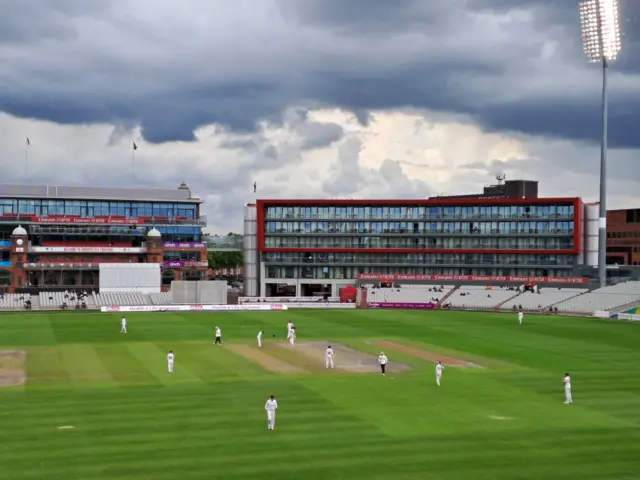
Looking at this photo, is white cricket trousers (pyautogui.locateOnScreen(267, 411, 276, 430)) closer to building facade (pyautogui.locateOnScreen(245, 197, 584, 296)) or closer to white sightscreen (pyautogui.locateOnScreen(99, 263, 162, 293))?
white sightscreen (pyautogui.locateOnScreen(99, 263, 162, 293))

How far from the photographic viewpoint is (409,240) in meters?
113

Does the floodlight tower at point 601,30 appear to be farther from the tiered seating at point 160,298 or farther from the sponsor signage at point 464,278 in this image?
the tiered seating at point 160,298

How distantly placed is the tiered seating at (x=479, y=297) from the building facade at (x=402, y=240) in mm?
10839

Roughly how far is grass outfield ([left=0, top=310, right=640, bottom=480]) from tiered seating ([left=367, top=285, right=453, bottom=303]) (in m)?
39.4

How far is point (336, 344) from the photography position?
55.4m

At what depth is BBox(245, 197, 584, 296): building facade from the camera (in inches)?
4254

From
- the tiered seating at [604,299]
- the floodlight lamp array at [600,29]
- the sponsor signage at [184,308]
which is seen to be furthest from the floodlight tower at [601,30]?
the sponsor signage at [184,308]

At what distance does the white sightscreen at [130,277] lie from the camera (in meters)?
99.4

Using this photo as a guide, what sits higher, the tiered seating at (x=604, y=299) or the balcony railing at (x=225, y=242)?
the balcony railing at (x=225, y=242)

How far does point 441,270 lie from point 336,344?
59.1 meters

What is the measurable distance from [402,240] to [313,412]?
272 feet

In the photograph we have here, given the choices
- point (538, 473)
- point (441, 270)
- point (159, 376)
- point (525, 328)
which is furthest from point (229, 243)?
point (538, 473)

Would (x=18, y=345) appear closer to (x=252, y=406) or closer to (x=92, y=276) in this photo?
(x=252, y=406)

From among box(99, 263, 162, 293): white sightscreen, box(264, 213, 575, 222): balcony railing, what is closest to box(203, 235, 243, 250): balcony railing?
box(264, 213, 575, 222): balcony railing
